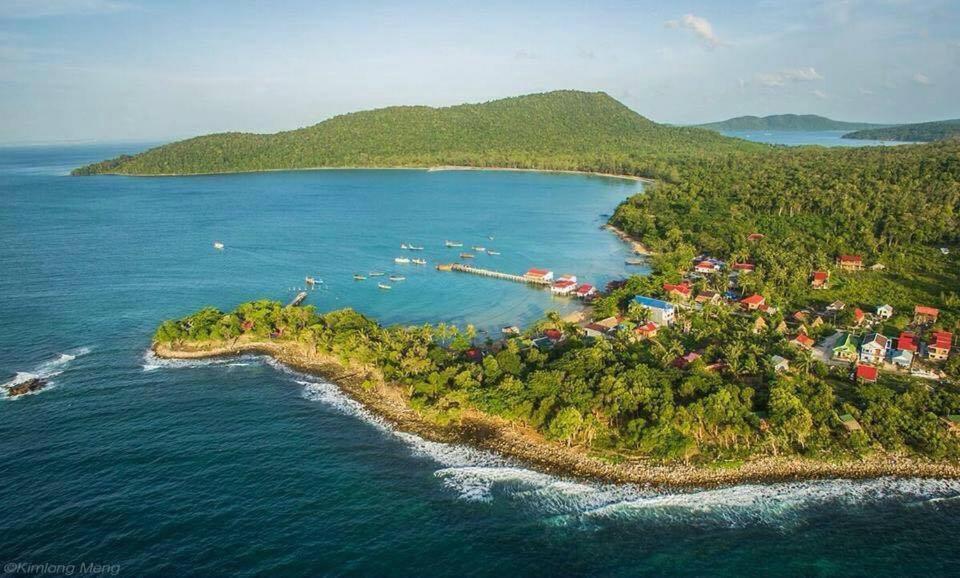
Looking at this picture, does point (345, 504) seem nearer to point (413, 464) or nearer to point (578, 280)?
point (413, 464)

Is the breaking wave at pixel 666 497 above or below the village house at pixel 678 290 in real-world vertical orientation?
below

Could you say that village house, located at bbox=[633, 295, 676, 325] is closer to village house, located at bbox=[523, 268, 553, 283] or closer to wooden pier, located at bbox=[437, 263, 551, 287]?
village house, located at bbox=[523, 268, 553, 283]

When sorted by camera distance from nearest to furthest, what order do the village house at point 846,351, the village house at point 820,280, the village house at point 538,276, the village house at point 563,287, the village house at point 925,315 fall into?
the village house at point 846,351 < the village house at point 925,315 < the village house at point 820,280 < the village house at point 563,287 < the village house at point 538,276

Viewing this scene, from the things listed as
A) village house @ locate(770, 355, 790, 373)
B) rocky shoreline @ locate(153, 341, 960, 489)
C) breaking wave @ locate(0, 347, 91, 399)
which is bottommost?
rocky shoreline @ locate(153, 341, 960, 489)

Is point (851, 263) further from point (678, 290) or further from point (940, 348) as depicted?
point (940, 348)

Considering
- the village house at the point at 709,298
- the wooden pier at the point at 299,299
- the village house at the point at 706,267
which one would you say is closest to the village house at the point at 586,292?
the village house at the point at 709,298

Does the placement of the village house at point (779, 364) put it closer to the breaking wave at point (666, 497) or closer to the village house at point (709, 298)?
the breaking wave at point (666, 497)

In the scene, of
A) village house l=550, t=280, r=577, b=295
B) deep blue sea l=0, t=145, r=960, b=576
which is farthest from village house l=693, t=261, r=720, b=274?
deep blue sea l=0, t=145, r=960, b=576
